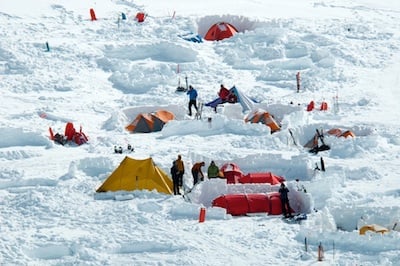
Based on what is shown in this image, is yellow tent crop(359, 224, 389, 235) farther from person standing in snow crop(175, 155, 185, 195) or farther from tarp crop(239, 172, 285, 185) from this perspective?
person standing in snow crop(175, 155, 185, 195)

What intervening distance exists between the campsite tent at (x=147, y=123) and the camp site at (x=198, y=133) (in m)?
0.05

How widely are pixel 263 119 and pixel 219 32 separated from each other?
11242 millimetres

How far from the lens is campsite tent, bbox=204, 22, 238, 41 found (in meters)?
37.5

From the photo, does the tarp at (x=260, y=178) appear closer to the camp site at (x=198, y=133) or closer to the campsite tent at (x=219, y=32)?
the camp site at (x=198, y=133)

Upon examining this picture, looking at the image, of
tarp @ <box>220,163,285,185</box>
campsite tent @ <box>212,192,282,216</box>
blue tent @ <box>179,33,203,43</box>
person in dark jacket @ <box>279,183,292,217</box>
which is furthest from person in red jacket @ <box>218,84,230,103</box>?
person in dark jacket @ <box>279,183,292,217</box>

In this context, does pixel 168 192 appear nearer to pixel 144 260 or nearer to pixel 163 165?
pixel 163 165

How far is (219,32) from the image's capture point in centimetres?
3753

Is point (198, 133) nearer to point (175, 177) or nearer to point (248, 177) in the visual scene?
point (248, 177)

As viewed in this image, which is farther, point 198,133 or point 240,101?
point 240,101

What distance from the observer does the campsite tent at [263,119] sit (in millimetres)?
26677

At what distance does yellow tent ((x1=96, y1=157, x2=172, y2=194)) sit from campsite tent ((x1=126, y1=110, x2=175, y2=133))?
221 inches

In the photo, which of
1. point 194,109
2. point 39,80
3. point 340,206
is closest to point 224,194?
point 340,206

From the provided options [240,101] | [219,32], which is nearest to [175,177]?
[240,101]

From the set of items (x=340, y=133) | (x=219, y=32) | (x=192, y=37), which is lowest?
(x=340, y=133)
